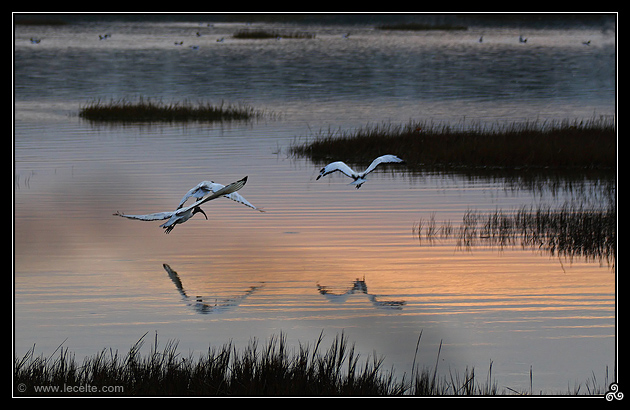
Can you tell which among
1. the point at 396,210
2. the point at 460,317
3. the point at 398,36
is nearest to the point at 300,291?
the point at 460,317

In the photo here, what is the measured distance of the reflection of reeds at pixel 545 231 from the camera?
12.8 m

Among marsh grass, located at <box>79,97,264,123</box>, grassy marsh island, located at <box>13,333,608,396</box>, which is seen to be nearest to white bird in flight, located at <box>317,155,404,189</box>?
grassy marsh island, located at <box>13,333,608,396</box>

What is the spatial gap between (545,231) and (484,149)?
321 inches

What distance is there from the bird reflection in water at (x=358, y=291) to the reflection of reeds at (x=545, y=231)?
254cm

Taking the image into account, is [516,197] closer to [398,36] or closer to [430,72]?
[430,72]

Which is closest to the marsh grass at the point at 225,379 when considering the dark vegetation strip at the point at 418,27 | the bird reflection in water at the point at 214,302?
the bird reflection in water at the point at 214,302

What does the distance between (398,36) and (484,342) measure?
8436 cm

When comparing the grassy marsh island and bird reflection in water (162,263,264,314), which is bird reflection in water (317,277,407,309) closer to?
bird reflection in water (162,263,264,314)

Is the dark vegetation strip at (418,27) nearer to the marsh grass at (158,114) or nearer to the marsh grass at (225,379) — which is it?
the marsh grass at (158,114)

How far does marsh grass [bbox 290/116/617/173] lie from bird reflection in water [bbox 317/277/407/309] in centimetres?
1053

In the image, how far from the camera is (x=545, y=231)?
13797mm

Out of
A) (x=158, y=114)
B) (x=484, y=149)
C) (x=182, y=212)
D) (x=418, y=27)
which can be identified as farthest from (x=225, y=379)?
(x=418, y=27)

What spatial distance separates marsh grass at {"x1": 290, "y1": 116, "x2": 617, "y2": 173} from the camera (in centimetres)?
2123

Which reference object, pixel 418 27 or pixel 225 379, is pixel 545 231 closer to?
pixel 225 379
